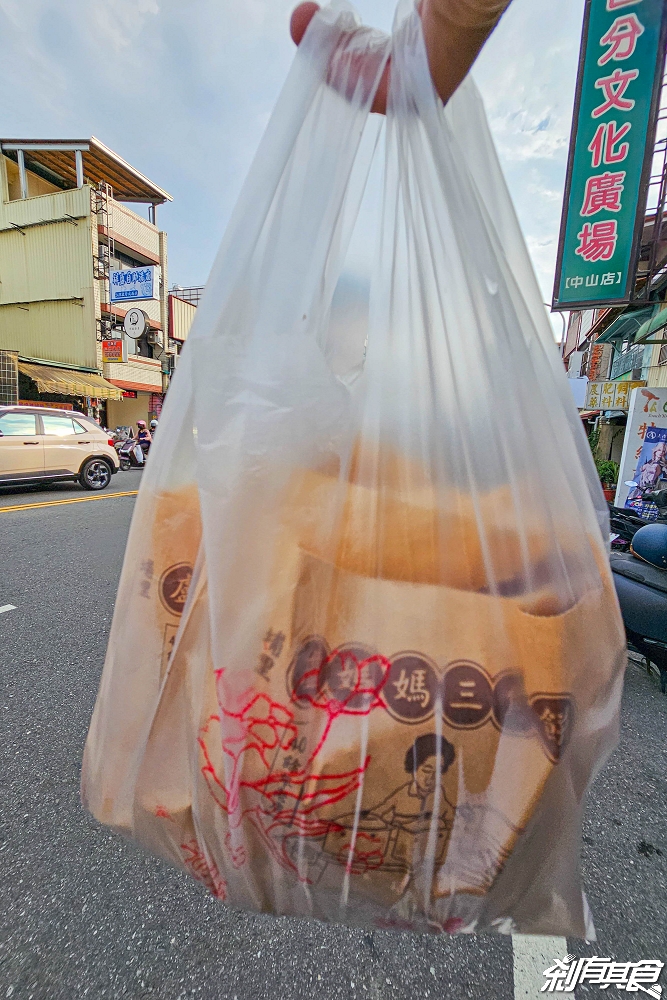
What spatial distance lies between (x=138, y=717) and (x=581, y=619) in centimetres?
71

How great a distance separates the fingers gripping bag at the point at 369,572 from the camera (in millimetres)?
607

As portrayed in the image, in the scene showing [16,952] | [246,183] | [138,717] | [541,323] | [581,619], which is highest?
[246,183]

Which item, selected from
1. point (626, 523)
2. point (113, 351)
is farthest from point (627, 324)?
point (113, 351)

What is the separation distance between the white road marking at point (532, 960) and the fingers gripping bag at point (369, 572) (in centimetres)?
32

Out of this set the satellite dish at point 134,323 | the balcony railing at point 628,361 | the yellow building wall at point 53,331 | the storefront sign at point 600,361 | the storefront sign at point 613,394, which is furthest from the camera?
the storefront sign at point 600,361

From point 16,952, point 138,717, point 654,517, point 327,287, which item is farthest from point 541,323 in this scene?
point 654,517

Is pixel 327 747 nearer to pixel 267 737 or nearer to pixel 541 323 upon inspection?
pixel 267 737

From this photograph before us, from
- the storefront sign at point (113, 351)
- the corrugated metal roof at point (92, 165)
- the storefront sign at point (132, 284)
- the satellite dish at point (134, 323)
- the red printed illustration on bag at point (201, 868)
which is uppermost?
the corrugated metal roof at point (92, 165)

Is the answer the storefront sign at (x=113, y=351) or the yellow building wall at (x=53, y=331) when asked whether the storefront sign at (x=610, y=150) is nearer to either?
the storefront sign at (x=113, y=351)

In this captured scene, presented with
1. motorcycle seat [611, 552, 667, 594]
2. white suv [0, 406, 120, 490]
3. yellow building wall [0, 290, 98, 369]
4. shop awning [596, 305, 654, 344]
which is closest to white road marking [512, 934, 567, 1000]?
motorcycle seat [611, 552, 667, 594]

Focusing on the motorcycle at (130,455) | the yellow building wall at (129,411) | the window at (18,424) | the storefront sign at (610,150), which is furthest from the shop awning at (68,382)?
the storefront sign at (610,150)

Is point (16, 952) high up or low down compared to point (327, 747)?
down

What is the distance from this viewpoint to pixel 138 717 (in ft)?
2.40

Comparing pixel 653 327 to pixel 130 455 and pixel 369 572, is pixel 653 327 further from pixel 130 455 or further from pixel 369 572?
pixel 130 455
